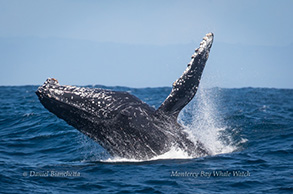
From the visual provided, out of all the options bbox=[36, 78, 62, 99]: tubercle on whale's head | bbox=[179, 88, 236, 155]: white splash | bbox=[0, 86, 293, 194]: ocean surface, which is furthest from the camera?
bbox=[179, 88, 236, 155]: white splash

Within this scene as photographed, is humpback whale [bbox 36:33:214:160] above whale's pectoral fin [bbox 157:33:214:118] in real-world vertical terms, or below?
below

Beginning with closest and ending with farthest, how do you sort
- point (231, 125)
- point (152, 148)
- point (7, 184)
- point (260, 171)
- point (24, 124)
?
point (7, 184) < point (260, 171) < point (152, 148) < point (231, 125) < point (24, 124)

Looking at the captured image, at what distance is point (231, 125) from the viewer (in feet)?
60.8

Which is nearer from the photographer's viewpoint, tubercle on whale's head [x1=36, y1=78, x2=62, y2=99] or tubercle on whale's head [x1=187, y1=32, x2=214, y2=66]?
tubercle on whale's head [x1=187, y1=32, x2=214, y2=66]

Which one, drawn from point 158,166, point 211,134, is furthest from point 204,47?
point 211,134

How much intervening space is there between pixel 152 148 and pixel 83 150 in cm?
420

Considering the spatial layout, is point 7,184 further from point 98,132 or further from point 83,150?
point 83,150

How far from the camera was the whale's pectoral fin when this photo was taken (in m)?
10.8

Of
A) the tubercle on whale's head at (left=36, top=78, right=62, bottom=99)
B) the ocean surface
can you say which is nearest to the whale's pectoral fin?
the ocean surface

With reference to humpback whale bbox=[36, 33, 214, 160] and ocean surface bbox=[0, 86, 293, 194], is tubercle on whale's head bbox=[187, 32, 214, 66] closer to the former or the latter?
humpback whale bbox=[36, 33, 214, 160]

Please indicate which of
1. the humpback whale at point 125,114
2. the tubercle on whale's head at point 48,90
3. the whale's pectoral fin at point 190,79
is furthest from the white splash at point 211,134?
the tubercle on whale's head at point 48,90

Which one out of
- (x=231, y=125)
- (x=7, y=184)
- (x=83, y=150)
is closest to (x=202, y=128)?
(x=231, y=125)

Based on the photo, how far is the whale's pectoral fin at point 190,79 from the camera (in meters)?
10.8

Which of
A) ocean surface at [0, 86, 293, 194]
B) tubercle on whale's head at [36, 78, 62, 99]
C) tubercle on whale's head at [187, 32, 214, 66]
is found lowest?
ocean surface at [0, 86, 293, 194]
